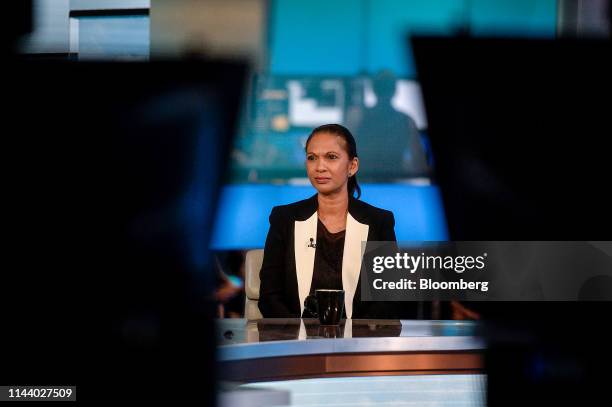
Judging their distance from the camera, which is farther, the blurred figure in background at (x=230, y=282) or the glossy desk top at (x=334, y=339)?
the blurred figure in background at (x=230, y=282)

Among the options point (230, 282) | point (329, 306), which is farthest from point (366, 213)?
point (230, 282)

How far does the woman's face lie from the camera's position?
7.74 ft

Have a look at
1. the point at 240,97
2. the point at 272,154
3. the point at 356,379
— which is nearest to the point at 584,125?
the point at 240,97

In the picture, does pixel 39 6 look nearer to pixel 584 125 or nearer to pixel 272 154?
pixel 584 125

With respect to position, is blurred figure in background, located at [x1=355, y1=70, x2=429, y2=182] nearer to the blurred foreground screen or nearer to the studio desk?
the studio desk

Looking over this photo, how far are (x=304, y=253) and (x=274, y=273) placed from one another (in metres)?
0.11

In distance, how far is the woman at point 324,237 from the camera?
2104mm

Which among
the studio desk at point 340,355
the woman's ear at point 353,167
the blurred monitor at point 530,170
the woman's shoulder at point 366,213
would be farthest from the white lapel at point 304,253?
the blurred monitor at point 530,170

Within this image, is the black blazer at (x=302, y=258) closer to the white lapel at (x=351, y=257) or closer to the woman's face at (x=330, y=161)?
the white lapel at (x=351, y=257)

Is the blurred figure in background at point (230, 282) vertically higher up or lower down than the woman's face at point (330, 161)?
lower down

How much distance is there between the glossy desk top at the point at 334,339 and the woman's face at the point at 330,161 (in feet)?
2.75

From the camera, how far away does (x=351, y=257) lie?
2154mm

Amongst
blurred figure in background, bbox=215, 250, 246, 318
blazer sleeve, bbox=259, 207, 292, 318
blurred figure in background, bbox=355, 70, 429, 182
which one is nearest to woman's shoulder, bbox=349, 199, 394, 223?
blazer sleeve, bbox=259, 207, 292, 318

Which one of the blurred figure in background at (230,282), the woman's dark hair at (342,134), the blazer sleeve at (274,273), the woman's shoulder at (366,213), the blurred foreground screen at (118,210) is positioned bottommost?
the blurred figure in background at (230,282)
